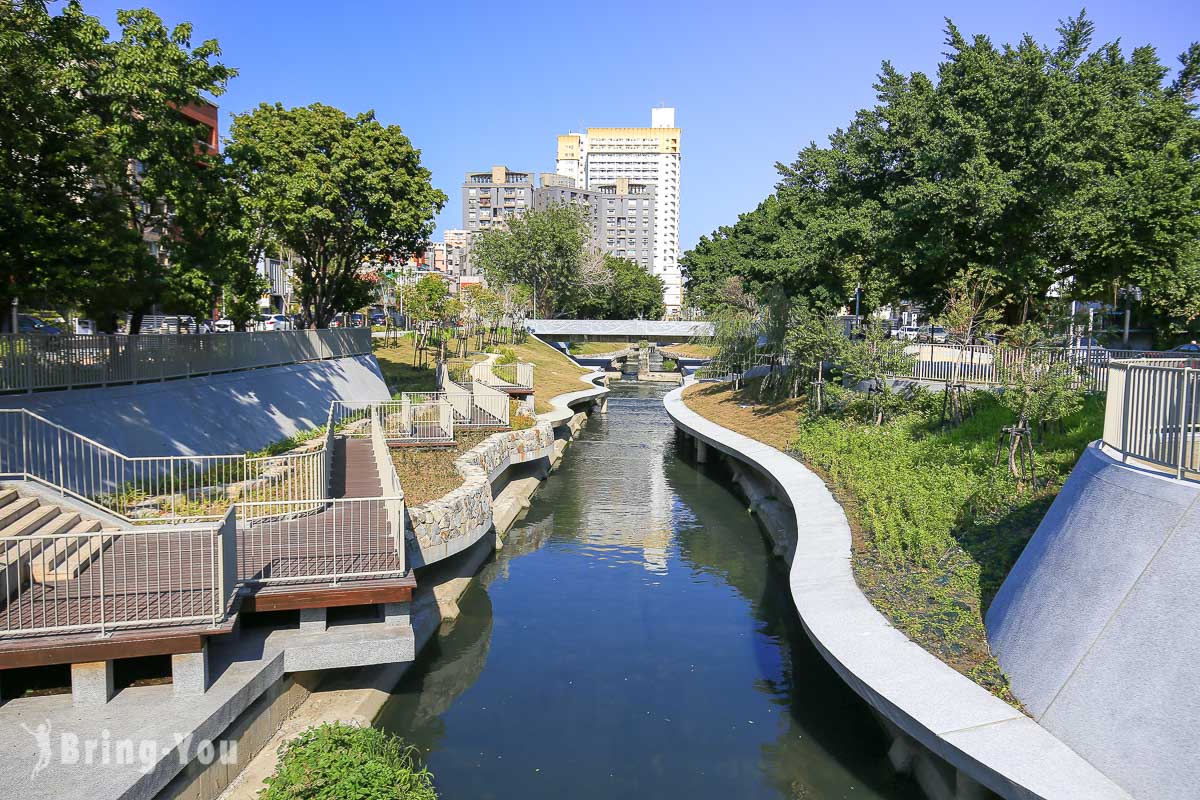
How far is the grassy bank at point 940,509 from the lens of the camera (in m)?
11.4

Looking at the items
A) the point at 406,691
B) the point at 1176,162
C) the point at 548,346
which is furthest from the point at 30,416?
the point at 548,346

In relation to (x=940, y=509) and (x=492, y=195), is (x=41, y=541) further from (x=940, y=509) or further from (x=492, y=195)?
(x=492, y=195)

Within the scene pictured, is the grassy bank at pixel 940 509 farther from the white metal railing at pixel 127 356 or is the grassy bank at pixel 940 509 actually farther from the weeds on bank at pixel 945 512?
the white metal railing at pixel 127 356

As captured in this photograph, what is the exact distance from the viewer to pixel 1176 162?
28797 millimetres

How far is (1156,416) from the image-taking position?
922 centimetres

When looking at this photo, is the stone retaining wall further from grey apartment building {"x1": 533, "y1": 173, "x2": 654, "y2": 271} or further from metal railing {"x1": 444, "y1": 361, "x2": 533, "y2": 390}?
grey apartment building {"x1": 533, "y1": 173, "x2": 654, "y2": 271}

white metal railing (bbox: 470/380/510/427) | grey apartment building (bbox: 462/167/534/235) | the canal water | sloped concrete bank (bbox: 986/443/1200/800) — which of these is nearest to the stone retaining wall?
the canal water

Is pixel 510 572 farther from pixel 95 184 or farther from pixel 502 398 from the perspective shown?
pixel 95 184

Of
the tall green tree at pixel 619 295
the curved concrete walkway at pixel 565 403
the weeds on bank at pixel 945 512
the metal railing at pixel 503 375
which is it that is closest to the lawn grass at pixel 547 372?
the curved concrete walkway at pixel 565 403

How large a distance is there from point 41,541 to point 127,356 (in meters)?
8.26

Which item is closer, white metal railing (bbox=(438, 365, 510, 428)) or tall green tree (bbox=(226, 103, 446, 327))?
white metal railing (bbox=(438, 365, 510, 428))

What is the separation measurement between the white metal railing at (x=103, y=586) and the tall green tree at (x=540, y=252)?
67.3m

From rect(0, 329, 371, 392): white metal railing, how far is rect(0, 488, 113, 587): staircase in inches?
151

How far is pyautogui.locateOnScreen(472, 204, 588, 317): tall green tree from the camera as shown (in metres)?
77.9
